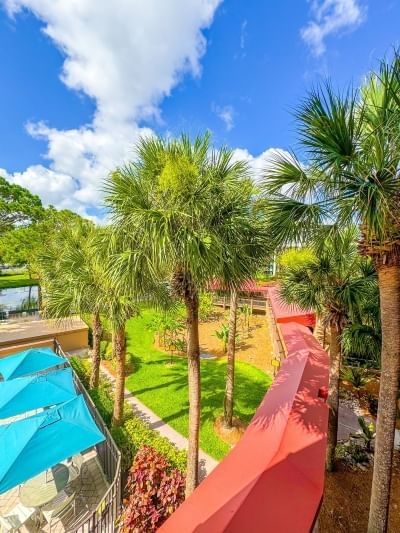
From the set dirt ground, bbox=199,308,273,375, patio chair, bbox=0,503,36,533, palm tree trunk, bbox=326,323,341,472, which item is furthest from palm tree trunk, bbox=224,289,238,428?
dirt ground, bbox=199,308,273,375

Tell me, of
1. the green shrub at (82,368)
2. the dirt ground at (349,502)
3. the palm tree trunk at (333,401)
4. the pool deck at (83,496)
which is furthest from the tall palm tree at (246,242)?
the green shrub at (82,368)

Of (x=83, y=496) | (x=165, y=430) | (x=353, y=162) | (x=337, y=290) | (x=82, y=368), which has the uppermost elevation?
(x=353, y=162)

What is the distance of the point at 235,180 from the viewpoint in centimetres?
536

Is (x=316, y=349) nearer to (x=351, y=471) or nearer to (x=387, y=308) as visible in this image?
(x=351, y=471)

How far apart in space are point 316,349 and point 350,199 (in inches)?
323

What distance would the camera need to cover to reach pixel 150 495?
4988mm

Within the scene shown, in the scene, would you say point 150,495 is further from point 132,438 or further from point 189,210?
point 189,210

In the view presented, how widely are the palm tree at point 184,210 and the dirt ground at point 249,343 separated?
10905mm

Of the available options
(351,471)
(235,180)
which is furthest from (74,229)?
(351,471)

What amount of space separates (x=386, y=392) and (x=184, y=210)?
4526 mm

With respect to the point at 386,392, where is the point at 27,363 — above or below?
below

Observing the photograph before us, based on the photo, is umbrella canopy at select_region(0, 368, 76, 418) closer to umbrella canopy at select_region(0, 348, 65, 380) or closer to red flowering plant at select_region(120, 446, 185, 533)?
umbrella canopy at select_region(0, 348, 65, 380)

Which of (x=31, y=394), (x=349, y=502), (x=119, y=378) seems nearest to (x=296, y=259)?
(x=349, y=502)

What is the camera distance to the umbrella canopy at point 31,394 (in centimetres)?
733
